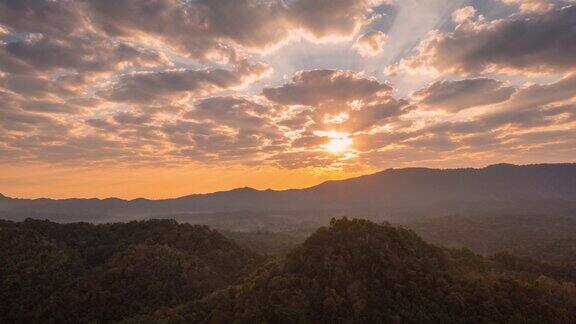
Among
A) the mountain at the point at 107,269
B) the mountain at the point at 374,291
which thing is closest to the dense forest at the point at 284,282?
the mountain at the point at 374,291

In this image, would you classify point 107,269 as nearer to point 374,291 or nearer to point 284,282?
point 284,282

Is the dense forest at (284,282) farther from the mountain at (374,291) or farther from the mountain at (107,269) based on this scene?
the mountain at (107,269)

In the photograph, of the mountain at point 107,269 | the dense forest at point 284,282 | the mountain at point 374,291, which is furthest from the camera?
the mountain at point 107,269

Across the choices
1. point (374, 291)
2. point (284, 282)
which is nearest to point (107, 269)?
point (284, 282)

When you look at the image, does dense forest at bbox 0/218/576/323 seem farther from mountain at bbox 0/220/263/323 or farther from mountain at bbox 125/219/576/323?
mountain at bbox 0/220/263/323

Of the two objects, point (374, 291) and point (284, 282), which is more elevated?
point (284, 282)

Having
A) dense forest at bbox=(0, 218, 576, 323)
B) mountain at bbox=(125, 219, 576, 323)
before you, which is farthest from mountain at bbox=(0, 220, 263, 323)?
mountain at bbox=(125, 219, 576, 323)
